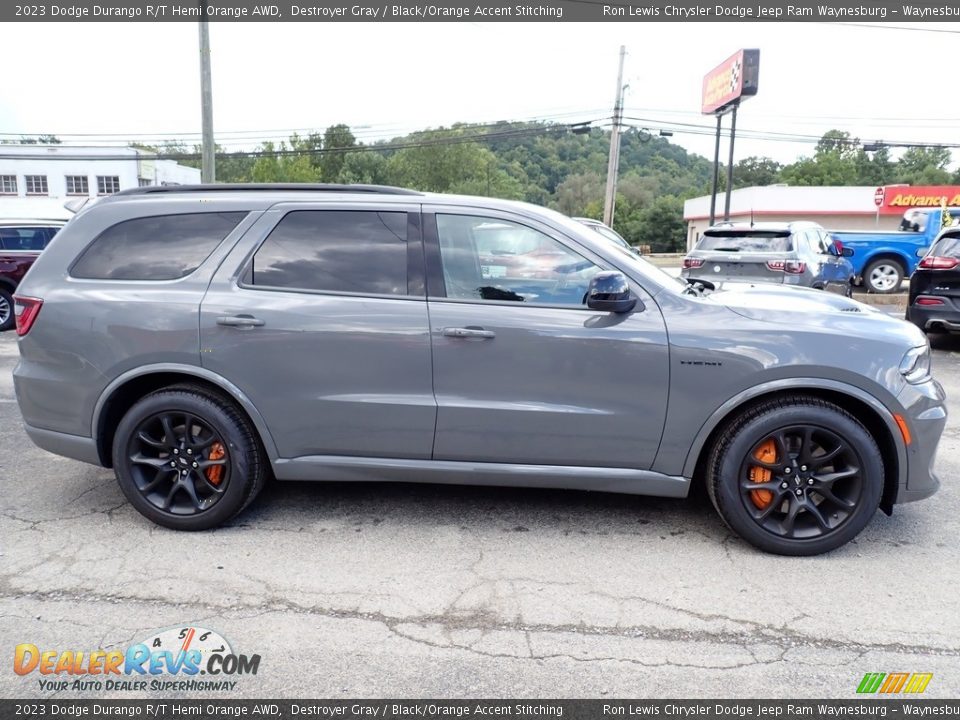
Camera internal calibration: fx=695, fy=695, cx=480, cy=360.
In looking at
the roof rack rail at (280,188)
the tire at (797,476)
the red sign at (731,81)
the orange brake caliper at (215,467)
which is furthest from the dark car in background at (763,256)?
the red sign at (731,81)

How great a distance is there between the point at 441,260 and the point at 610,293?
90 cm

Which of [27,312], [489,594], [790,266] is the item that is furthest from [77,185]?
[489,594]

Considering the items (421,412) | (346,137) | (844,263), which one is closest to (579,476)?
(421,412)

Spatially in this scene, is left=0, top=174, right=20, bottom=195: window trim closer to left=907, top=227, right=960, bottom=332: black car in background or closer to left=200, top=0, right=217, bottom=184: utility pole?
left=200, top=0, right=217, bottom=184: utility pole

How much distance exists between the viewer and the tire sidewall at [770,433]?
3354 mm

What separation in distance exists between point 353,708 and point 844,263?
11503 millimetres

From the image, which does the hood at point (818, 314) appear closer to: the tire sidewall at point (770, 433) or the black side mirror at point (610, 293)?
the tire sidewall at point (770, 433)

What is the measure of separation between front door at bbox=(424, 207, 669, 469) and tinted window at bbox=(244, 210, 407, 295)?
0.22 m

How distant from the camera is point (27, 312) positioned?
381 cm

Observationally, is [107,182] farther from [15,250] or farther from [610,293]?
[610,293]

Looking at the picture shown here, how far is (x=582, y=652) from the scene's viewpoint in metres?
2.72

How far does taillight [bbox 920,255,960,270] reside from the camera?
343 inches

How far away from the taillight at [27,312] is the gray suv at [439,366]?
1 centimetres

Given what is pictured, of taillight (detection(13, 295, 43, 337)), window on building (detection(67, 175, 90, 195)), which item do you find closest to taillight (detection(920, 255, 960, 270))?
taillight (detection(13, 295, 43, 337))
